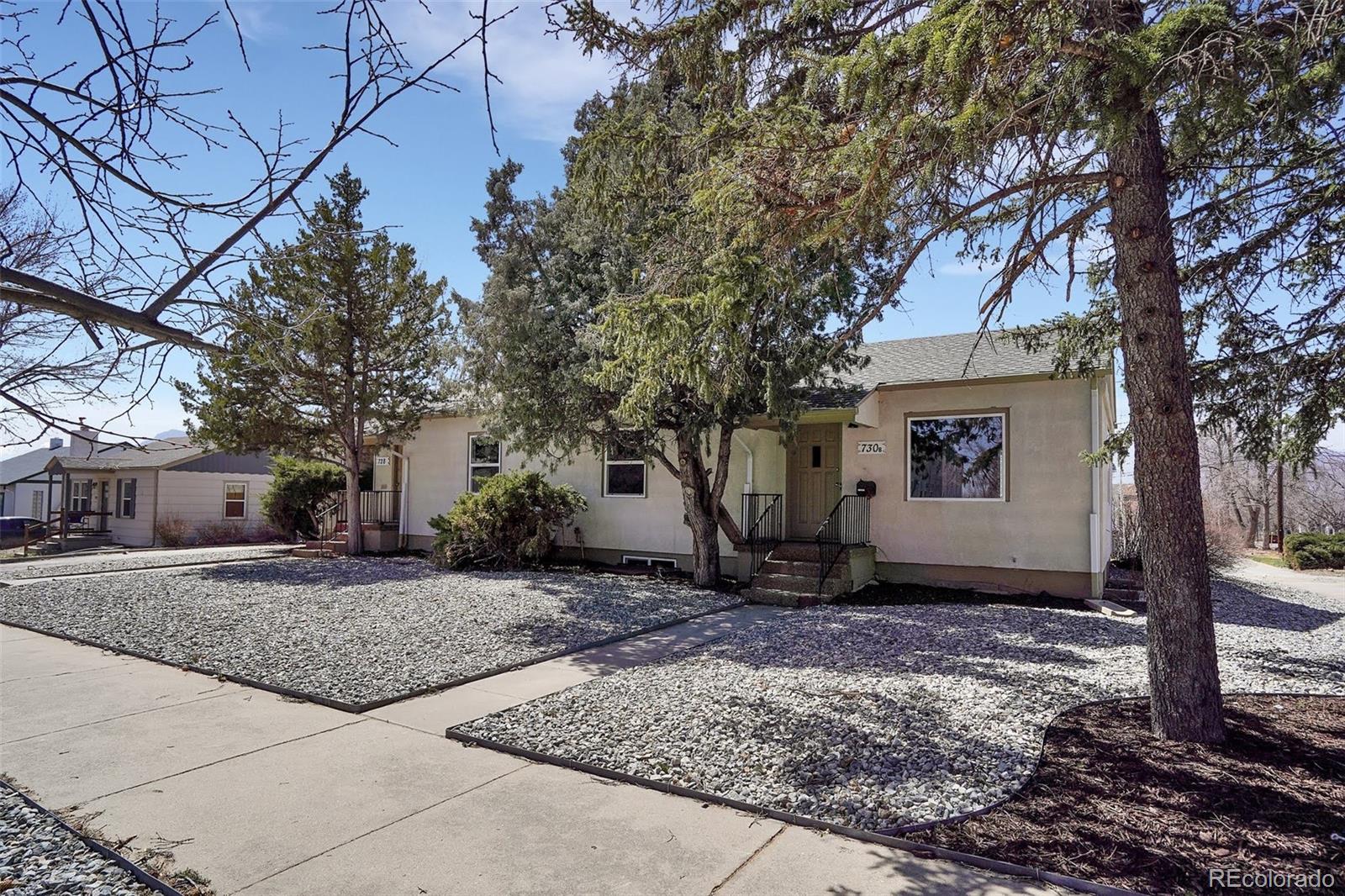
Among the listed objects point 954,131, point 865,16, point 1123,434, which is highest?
point 865,16

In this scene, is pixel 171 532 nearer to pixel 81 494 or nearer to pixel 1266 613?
pixel 81 494

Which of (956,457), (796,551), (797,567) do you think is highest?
(956,457)

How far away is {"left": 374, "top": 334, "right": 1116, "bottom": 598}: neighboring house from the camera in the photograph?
10.7 metres

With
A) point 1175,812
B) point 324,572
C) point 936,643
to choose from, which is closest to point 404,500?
point 324,572

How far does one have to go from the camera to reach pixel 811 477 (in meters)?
13.0

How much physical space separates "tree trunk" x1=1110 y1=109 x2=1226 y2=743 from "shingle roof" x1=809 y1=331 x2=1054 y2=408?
17.1ft

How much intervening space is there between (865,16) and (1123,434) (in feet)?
18.1

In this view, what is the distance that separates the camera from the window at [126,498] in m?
24.8

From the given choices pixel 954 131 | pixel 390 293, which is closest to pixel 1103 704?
pixel 954 131

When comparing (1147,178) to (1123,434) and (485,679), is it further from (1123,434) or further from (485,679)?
(485,679)

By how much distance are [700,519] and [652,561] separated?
93.2 inches

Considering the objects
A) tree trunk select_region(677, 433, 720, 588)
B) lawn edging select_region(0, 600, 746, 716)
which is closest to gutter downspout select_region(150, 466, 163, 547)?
lawn edging select_region(0, 600, 746, 716)

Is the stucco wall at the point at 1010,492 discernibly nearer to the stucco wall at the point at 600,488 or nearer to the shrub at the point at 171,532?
the stucco wall at the point at 600,488

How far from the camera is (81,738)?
4.69 metres
